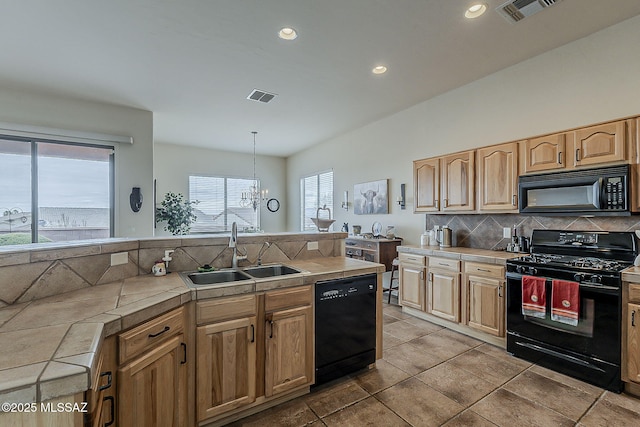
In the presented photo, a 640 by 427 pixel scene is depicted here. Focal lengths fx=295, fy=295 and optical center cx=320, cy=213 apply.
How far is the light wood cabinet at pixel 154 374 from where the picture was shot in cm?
139

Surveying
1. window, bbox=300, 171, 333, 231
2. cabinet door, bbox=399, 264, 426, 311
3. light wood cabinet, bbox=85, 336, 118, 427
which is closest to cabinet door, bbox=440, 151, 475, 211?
cabinet door, bbox=399, 264, 426, 311

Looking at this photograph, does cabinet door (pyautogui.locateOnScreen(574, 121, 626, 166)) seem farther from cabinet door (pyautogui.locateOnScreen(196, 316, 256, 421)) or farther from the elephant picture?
cabinet door (pyautogui.locateOnScreen(196, 316, 256, 421))

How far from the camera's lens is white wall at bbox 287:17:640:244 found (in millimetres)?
2799

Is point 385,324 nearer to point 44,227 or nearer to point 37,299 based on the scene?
point 37,299

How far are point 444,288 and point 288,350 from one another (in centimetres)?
223

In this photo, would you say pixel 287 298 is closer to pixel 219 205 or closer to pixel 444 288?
pixel 444 288

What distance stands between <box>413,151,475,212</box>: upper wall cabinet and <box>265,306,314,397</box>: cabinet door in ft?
8.33

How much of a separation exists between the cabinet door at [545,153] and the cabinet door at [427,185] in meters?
1.06

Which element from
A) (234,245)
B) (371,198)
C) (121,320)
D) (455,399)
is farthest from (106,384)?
(371,198)

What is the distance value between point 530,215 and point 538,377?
1630 millimetres

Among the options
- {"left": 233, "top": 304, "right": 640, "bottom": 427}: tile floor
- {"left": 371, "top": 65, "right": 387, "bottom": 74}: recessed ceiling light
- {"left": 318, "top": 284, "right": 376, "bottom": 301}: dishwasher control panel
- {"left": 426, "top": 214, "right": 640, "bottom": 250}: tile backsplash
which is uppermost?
{"left": 371, "top": 65, "right": 387, "bottom": 74}: recessed ceiling light

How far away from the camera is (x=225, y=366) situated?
6.23 feet

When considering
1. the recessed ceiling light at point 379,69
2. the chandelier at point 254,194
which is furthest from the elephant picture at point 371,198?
the chandelier at point 254,194

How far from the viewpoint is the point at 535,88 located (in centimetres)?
336
